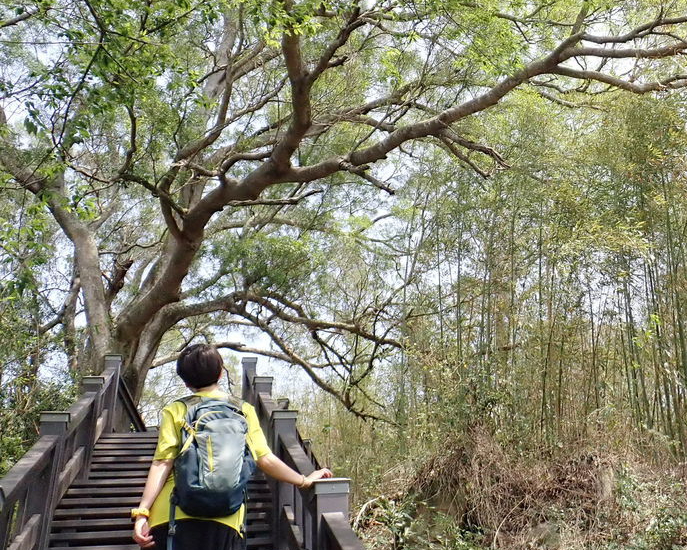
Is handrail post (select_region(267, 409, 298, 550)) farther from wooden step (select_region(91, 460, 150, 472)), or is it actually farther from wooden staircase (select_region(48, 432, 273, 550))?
wooden step (select_region(91, 460, 150, 472))

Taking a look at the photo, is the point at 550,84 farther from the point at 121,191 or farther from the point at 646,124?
the point at 121,191

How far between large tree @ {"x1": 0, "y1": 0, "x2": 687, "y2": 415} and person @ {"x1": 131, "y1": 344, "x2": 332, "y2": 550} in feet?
8.94

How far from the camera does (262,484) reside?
426 cm

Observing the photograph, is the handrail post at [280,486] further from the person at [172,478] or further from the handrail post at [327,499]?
the person at [172,478]

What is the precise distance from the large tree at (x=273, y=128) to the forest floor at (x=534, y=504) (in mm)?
1806

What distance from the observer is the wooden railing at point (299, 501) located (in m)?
2.26

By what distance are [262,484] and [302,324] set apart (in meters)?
4.81

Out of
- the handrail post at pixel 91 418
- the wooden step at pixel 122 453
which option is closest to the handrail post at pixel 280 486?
the wooden step at pixel 122 453

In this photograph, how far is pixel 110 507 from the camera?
3.85 metres

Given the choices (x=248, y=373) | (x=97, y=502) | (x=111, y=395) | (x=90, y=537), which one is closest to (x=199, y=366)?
(x=90, y=537)

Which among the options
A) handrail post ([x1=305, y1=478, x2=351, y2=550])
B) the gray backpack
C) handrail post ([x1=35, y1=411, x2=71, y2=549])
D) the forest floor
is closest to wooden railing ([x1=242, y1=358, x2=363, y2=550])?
handrail post ([x1=305, y1=478, x2=351, y2=550])

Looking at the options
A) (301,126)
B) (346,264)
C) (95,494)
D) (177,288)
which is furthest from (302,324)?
(95,494)

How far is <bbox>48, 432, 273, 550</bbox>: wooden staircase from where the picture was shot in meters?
3.44

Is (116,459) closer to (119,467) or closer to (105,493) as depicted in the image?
(119,467)
